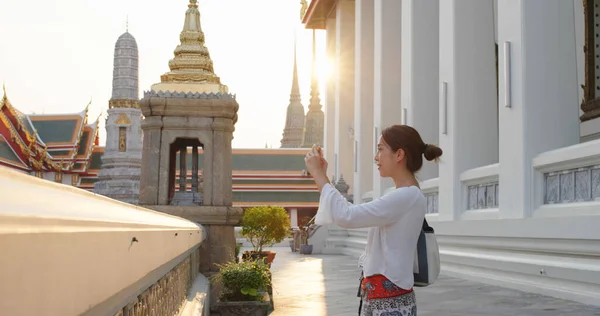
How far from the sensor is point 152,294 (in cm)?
321

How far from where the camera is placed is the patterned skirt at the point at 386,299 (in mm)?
2648

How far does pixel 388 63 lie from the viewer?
673 inches

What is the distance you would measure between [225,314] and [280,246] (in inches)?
913

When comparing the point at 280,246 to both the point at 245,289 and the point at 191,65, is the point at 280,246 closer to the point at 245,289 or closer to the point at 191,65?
the point at 191,65

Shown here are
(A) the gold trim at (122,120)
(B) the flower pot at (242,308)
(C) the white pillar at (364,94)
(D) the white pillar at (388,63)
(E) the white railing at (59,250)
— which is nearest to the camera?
(E) the white railing at (59,250)

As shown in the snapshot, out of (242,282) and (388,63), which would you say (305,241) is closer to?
(388,63)

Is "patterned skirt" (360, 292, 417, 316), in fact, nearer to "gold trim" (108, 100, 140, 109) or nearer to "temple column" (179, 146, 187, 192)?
"temple column" (179, 146, 187, 192)

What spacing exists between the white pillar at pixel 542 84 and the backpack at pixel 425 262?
20.7 ft

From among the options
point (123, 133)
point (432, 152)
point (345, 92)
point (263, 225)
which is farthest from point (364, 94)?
point (123, 133)

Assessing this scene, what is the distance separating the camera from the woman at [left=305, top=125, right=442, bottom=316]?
2.56 m

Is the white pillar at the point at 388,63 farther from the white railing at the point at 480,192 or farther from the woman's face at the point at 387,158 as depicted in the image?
the woman's face at the point at 387,158

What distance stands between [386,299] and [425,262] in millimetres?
198

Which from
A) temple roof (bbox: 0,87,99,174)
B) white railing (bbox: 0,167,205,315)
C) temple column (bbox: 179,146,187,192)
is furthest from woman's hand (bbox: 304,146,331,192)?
temple roof (bbox: 0,87,99,174)

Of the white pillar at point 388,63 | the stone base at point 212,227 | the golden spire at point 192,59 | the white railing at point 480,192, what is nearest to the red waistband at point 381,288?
the stone base at point 212,227
